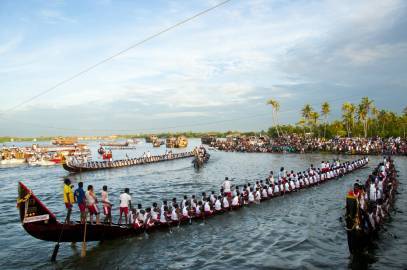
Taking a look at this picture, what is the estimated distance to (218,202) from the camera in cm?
2059

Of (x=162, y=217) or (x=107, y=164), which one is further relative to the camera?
(x=107, y=164)

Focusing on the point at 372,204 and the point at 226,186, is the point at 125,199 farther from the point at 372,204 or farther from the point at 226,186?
the point at 372,204

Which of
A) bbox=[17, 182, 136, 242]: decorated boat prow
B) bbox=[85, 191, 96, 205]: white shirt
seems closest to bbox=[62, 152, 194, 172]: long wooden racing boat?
bbox=[85, 191, 96, 205]: white shirt

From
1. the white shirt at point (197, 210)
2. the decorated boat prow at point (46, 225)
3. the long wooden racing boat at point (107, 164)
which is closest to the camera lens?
the decorated boat prow at point (46, 225)

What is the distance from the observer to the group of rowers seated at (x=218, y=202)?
17312 mm

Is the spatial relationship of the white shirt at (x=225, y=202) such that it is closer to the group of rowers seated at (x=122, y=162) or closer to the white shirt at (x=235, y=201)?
the white shirt at (x=235, y=201)

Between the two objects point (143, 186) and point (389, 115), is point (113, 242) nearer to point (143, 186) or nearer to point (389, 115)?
point (143, 186)

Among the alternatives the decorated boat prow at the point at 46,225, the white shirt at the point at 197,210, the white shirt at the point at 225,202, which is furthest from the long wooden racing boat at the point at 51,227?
the white shirt at the point at 225,202

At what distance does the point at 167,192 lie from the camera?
3250cm

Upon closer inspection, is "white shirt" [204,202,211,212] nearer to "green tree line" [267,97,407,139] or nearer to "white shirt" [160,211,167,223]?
"white shirt" [160,211,167,223]

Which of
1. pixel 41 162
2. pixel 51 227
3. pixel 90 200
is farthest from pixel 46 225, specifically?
pixel 41 162

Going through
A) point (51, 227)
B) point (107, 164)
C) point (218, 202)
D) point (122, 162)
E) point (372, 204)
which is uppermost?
point (372, 204)

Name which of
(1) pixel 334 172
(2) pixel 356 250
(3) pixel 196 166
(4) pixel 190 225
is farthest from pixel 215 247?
(3) pixel 196 166

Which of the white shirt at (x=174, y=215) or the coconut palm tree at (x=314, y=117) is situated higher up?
the coconut palm tree at (x=314, y=117)
